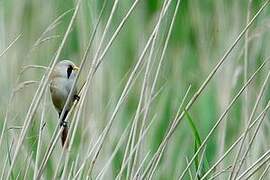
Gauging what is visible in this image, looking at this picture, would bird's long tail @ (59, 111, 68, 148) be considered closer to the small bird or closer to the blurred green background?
the small bird

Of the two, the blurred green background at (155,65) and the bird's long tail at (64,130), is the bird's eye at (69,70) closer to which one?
the bird's long tail at (64,130)

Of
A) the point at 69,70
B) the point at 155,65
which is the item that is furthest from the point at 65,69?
the point at 155,65

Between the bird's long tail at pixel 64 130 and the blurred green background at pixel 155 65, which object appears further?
the blurred green background at pixel 155 65

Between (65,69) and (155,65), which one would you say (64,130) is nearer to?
(65,69)

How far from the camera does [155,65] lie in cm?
217

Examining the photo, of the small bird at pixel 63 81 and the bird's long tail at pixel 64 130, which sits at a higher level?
the small bird at pixel 63 81

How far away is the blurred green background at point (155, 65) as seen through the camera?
1.98m

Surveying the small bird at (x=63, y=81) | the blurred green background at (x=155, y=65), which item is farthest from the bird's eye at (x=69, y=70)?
the blurred green background at (x=155, y=65)

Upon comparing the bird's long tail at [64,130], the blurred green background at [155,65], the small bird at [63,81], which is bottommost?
the blurred green background at [155,65]

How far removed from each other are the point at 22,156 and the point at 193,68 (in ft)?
2.34

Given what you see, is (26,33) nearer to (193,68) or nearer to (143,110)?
(193,68)

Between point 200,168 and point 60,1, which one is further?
point 60,1

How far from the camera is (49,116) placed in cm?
206

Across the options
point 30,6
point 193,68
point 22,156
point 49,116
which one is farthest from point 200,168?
point 30,6
